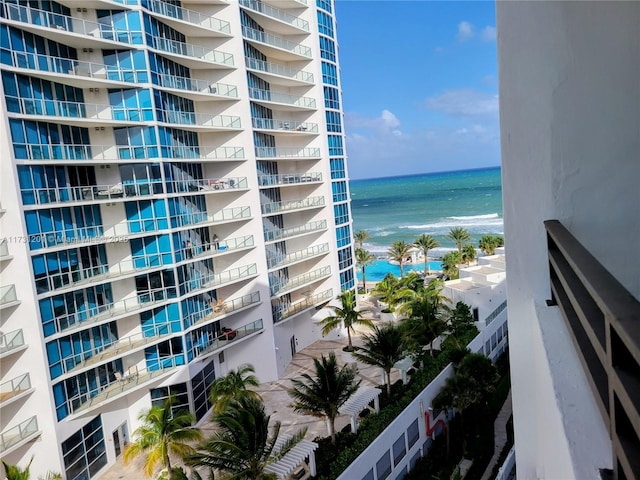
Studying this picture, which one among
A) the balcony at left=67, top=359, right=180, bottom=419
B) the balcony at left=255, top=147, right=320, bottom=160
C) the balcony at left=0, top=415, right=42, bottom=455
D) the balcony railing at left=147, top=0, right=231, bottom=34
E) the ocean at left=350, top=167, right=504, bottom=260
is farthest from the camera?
the ocean at left=350, top=167, right=504, bottom=260

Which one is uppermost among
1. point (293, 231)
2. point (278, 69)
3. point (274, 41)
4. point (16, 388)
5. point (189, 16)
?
point (189, 16)

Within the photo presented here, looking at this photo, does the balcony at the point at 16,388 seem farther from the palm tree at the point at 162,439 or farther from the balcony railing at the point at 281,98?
the balcony railing at the point at 281,98

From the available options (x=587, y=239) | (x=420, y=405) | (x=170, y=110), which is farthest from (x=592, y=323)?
(x=170, y=110)

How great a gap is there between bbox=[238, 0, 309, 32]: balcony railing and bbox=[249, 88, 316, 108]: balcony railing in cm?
359

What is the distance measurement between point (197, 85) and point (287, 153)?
6588 millimetres

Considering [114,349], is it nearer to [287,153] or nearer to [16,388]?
[16,388]

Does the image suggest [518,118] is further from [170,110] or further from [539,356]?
[170,110]

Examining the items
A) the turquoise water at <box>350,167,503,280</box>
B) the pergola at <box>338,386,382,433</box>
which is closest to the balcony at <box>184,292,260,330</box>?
the pergola at <box>338,386,382,433</box>

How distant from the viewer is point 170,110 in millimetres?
18453

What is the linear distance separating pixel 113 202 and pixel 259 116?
359 inches

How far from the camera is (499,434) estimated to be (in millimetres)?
16703

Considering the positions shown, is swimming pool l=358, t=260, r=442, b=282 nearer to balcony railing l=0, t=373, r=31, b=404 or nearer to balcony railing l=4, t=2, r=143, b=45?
balcony railing l=4, t=2, r=143, b=45

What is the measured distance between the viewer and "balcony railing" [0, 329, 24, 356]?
44.7 ft

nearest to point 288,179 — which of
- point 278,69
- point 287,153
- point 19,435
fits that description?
point 287,153
